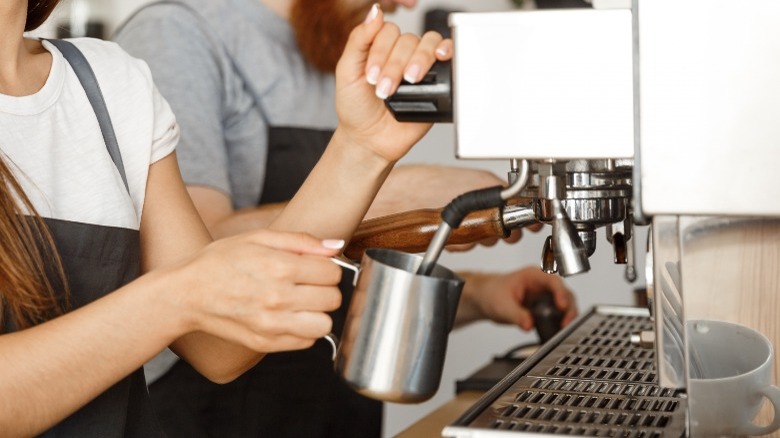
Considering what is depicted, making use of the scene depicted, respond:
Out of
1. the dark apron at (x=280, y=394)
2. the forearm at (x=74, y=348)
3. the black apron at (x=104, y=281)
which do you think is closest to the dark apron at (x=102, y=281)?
the black apron at (x=104, y=281)

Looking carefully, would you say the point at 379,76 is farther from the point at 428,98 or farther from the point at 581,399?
the point at 581,399

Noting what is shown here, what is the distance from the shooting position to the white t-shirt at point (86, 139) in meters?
0.90

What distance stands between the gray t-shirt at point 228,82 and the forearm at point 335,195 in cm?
44

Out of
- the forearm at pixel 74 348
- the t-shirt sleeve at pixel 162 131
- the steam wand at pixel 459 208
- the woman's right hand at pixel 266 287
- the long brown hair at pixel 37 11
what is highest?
the long brown hair at pixel 37 11

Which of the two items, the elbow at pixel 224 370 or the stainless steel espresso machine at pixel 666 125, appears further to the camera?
the elbow at pixel 224 370

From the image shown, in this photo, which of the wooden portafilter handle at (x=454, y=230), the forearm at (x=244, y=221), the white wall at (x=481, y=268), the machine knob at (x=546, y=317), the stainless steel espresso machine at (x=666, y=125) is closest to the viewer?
the stainless steel espresso machine at (x=666, y=125)

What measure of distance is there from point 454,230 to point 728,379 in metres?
0.28

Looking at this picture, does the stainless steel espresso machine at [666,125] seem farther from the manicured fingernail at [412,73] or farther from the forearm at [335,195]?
the forearm at [335,195]

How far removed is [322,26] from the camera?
152 centimetres

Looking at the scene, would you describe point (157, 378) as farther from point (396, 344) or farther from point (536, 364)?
point (396, 344)

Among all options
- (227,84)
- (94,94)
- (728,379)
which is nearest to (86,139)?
(94,94)

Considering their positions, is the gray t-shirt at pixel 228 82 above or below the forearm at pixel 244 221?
above

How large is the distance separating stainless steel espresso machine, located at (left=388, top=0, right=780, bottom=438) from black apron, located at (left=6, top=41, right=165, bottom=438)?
14.4 inches

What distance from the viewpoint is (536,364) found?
96 cm
